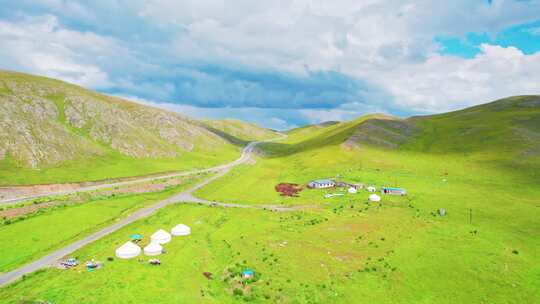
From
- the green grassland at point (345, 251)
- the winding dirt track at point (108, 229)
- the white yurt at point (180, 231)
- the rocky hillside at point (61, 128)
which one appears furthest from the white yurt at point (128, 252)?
the rocky hillside at point (61, 128)

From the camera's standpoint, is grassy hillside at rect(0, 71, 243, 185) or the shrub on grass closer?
the shrub on grass

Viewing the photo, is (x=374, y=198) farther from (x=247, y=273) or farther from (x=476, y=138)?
(x=476, y=138)

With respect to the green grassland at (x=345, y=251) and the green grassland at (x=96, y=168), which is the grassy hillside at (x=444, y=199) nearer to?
the green grassland at (x=345, y=251)

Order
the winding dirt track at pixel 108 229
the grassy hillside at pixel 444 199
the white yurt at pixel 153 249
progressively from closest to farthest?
the grassy hillside at pixel 444 199 → the winding dirt track at pixel 108 229 → the white yurt at pixel 153 249

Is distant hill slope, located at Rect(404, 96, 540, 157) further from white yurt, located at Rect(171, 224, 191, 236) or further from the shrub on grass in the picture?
the shrub on grass

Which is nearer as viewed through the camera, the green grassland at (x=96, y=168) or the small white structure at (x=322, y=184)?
the green grassland at (x=96, y=168)

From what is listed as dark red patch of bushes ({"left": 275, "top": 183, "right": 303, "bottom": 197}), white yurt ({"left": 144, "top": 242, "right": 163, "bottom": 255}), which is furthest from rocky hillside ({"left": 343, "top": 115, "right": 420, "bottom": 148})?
white yurt ({"left": 144, "top": 242, "right": 163, "bottom": 255})

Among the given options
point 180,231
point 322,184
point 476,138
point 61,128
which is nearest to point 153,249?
point 180,231
